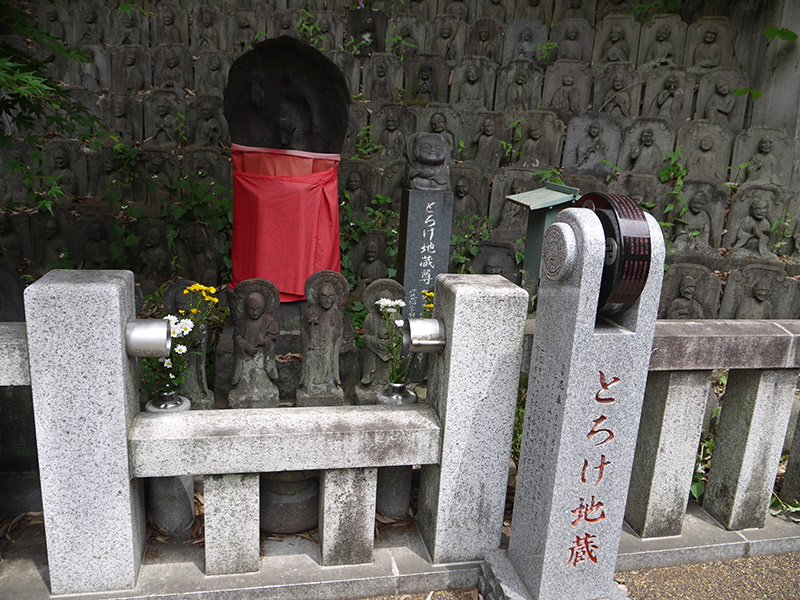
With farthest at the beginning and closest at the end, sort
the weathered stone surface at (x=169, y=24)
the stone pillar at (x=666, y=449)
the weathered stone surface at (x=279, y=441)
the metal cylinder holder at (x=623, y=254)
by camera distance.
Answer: the weathered stone surface at (x=169, y=24)
the stone pillar at (x=666, y=449)
the weathered stone surface at (x=279, y=441)
the metal cylinder holder at (x=623, y=254)

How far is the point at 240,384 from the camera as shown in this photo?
3.83 metres

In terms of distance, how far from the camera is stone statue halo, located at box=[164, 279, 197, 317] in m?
3.57

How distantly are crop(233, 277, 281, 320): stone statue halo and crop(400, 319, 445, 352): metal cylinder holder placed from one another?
1.64 meters

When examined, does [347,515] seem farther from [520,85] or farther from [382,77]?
[520,85]

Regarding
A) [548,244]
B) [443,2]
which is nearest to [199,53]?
[443,2]

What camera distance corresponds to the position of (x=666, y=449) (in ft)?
8.48

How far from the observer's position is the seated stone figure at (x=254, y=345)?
3.70m

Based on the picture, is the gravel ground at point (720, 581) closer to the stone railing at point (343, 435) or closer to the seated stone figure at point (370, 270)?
the stone railing at point (343, 435)

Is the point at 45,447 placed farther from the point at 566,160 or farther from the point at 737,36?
the point at 737,36

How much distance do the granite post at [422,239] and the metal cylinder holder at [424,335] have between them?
2.58 meters

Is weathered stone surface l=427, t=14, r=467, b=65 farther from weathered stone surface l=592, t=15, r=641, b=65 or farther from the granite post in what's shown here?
the granite post

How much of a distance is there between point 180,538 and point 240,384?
135cm

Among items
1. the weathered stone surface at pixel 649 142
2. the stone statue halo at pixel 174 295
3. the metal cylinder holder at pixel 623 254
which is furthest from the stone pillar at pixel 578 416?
the weathered stone surface at pixel 649 142

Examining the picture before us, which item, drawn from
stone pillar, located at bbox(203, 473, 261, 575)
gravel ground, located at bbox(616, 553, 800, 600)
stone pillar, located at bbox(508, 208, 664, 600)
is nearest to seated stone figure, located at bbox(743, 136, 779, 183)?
gravel ground, located at bbox(616, 553, 800, 600)
